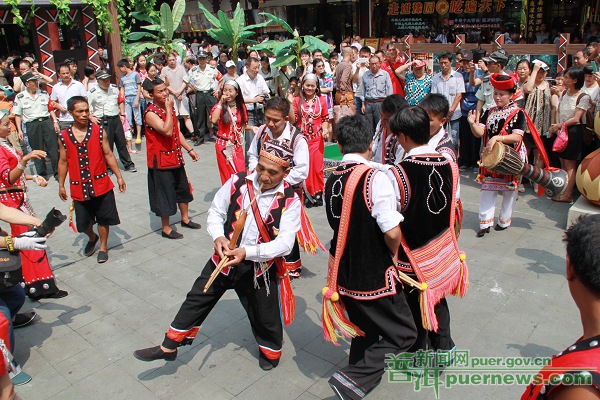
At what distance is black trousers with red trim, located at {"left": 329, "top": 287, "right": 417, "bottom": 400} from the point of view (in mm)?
2684

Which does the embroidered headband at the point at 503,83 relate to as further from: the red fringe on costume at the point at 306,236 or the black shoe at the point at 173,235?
the black shoe at the point at 173,235

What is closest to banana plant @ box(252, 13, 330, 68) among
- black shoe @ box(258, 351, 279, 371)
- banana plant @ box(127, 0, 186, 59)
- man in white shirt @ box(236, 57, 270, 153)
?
man in white shirt @ box(236, 57, 270, 153)

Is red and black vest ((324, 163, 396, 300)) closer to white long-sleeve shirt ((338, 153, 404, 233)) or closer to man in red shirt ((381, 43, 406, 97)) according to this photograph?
white long-sleeve shirt ((338, 153, 404, 233))

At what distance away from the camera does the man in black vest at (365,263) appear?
8.79 feet

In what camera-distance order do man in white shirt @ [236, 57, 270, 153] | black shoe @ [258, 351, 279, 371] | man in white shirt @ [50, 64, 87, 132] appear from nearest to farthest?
black shoe @ [258, 351, 279, 371], man in white shirt @ [236, 57, 270, 153], man in white shirt @ [50, 64, 87, 132]

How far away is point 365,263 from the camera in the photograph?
2781mm

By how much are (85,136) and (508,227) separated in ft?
15.3

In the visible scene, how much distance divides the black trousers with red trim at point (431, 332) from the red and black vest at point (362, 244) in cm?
40

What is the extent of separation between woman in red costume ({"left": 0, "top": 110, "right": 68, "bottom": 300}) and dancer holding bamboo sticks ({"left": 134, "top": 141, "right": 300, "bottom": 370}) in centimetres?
173

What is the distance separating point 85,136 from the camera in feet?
16.9

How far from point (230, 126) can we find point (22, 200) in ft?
7.58

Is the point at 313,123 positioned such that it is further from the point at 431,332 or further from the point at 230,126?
the point at 431,332

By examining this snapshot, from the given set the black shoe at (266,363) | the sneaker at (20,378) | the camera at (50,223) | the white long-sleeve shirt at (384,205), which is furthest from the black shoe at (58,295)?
the white long-sleeve shirt at (384,205)

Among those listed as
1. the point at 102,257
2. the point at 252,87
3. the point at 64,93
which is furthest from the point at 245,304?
the point at 64,93
